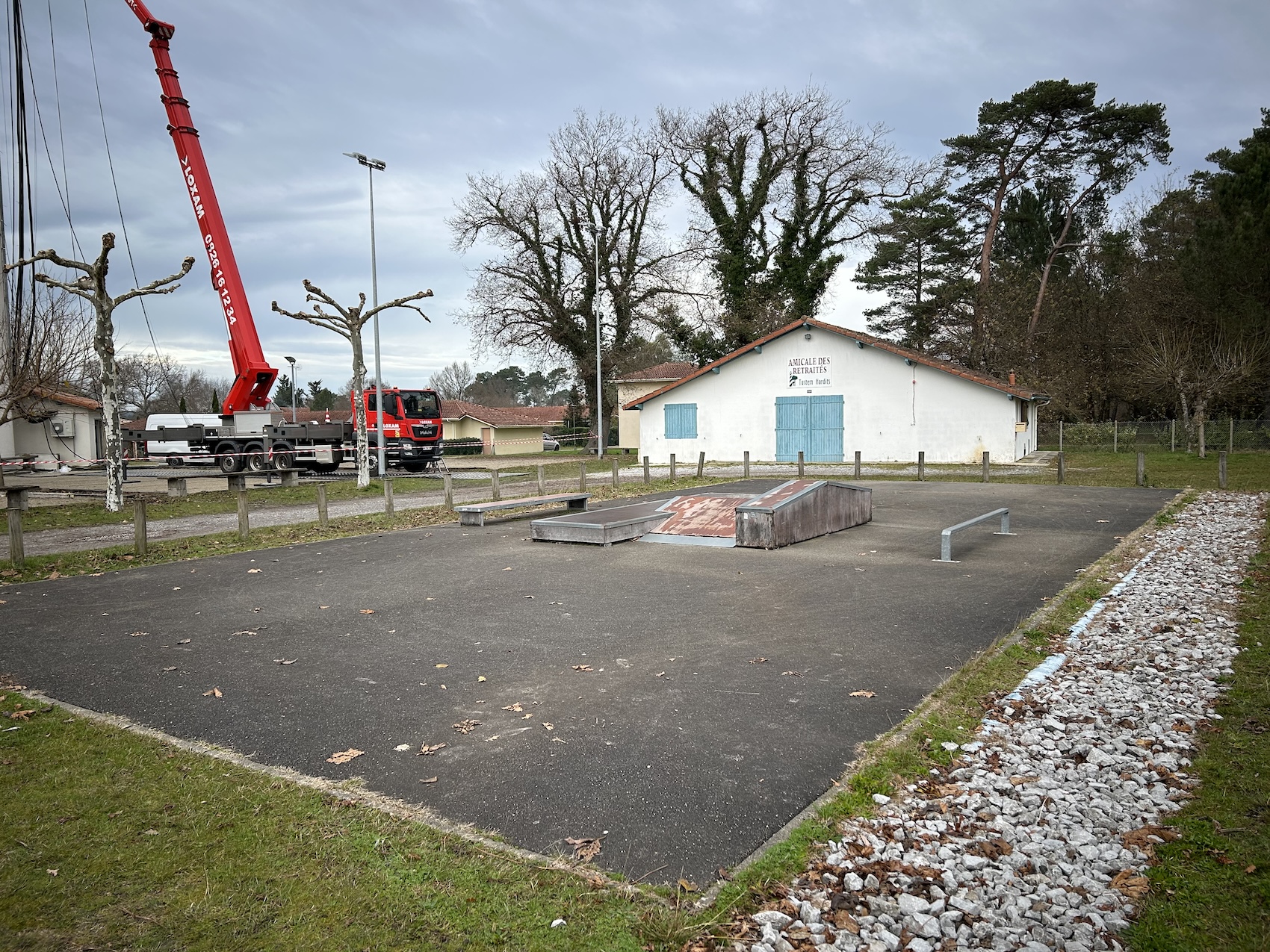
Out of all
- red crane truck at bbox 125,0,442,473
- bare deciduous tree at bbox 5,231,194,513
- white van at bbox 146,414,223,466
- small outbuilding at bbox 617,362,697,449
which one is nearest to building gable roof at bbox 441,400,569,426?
small outbuilding at bbox 617,362,697,449

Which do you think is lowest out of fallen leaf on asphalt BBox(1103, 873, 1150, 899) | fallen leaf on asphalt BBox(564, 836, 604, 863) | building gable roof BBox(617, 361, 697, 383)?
fallen leaf on asphalt BBox(1103, 873, 1150, 899)

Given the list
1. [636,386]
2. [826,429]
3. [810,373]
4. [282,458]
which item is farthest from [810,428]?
[282,458]

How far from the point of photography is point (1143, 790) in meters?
3.80

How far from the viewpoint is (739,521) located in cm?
1167

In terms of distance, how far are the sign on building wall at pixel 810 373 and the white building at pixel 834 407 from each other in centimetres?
3

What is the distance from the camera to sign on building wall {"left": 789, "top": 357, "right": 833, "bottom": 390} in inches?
1217

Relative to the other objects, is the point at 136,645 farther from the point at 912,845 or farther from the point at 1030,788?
the point at 1030,788

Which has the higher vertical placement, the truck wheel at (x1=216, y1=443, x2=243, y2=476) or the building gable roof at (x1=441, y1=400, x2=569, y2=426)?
the building gable roof at (x1=441, y1=400, x2=569, y2=426)

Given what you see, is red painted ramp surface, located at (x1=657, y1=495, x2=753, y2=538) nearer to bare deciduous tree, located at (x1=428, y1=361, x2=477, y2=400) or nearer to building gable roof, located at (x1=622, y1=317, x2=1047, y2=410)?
building gable roof, located at (x1=622, y1=317, x2=1047, y2=410)

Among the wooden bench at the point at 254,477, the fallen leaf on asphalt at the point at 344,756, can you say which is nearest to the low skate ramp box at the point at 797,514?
the fallen leaf on asphalt at the point at 344,756

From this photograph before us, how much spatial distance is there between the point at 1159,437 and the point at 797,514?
110ft

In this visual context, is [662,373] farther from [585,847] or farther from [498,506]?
[585,847]

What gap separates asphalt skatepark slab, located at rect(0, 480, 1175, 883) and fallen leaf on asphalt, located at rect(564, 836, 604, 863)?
0.18 feet

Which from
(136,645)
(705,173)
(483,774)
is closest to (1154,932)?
(483,774)
